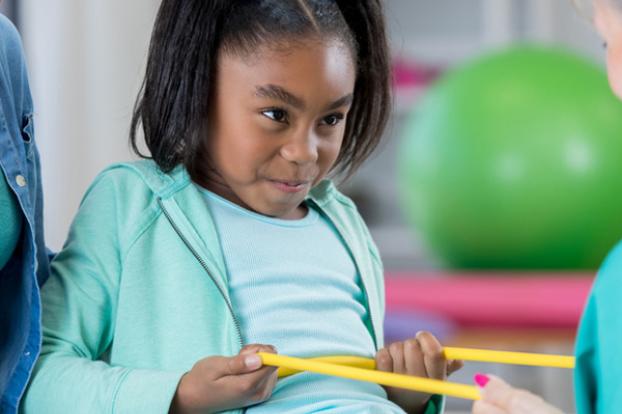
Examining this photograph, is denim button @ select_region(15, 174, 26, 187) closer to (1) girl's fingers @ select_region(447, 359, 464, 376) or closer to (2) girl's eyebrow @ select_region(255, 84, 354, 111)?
(2) girl's eyebrow @ select_region(255, 84, 354, 111)

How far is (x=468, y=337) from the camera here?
8.11ft

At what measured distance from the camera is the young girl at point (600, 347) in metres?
0.76

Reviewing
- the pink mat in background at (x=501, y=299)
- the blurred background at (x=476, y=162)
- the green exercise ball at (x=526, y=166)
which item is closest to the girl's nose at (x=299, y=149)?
the blurred background at (x=476, y=162)

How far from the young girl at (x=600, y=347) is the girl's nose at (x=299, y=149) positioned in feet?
1.06

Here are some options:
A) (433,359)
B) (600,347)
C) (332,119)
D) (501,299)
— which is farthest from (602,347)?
(501,299)

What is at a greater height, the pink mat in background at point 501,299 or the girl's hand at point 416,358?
the girl's hand at point 416,358

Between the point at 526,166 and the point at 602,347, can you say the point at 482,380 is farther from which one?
the point at 526,166

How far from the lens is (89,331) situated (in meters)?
1.07

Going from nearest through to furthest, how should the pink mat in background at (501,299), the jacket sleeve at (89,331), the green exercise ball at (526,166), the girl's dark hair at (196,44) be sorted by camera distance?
1. the jacket sleeve at (89,331)
2. the girl's dark hair at (196,44)
3. the pink mat in background at (501,299)
4. the green exercise ball at (526,166)

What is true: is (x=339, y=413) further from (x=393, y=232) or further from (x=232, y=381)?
(x=393, y=232)

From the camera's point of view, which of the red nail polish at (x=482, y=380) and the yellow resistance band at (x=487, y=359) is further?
the yellow resistance band at (x=487, y=359)

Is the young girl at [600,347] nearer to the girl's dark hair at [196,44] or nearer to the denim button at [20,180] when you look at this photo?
the girl's dark hair at [196,44]

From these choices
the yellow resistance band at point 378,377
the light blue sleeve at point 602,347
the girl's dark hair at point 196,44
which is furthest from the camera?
the girl's dark hair at point 196,44

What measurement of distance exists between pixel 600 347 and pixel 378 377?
0.71ft
